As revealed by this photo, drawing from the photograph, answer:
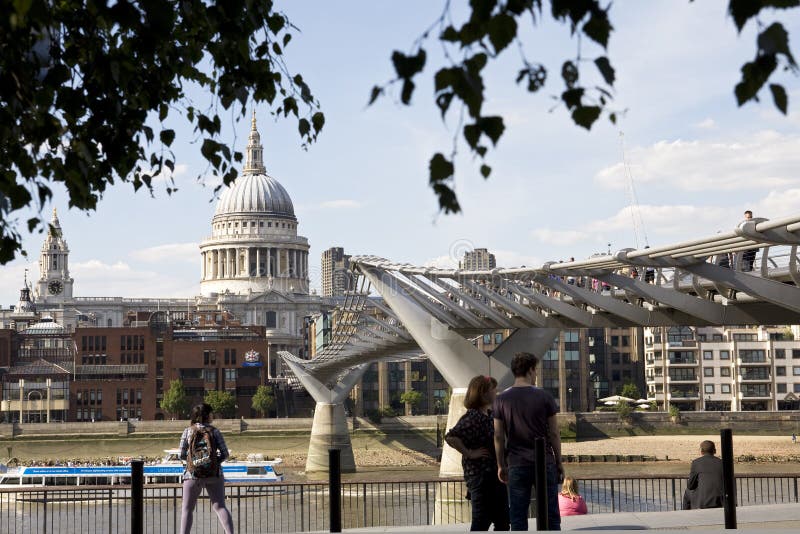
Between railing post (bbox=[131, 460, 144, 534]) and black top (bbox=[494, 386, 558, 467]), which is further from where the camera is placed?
railing post (bbox=[131, 460, 144, 534])

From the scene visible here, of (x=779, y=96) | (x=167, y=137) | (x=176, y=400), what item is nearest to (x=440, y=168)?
(x=779, y=96)

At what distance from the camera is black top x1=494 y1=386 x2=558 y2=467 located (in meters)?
10.6

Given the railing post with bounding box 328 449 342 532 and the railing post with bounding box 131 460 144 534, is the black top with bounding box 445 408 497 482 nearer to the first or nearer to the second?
the railing post with bounding box 328 449 342 532

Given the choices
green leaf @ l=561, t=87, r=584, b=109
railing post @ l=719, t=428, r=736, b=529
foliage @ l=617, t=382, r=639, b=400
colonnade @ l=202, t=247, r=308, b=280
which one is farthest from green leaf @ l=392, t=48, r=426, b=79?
colonnade @ l=202, t=247, r=308, b=280

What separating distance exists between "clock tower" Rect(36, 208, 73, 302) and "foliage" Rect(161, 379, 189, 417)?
89.3 meters

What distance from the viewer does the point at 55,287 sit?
7475 inches

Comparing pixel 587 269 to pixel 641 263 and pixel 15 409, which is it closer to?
pixel 641 263

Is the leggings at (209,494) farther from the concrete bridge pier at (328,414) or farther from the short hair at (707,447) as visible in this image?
the concrete bridge pier at (328,414)

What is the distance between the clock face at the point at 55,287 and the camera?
189125 millimetres

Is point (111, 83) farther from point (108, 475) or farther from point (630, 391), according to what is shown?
point (630, 391)

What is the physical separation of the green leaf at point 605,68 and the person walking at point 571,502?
10.4m

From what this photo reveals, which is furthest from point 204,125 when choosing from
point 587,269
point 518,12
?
point 587,269

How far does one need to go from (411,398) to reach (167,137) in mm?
97494

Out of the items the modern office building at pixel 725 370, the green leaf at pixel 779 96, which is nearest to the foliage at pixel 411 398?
the modern office building at pixel 725 370
